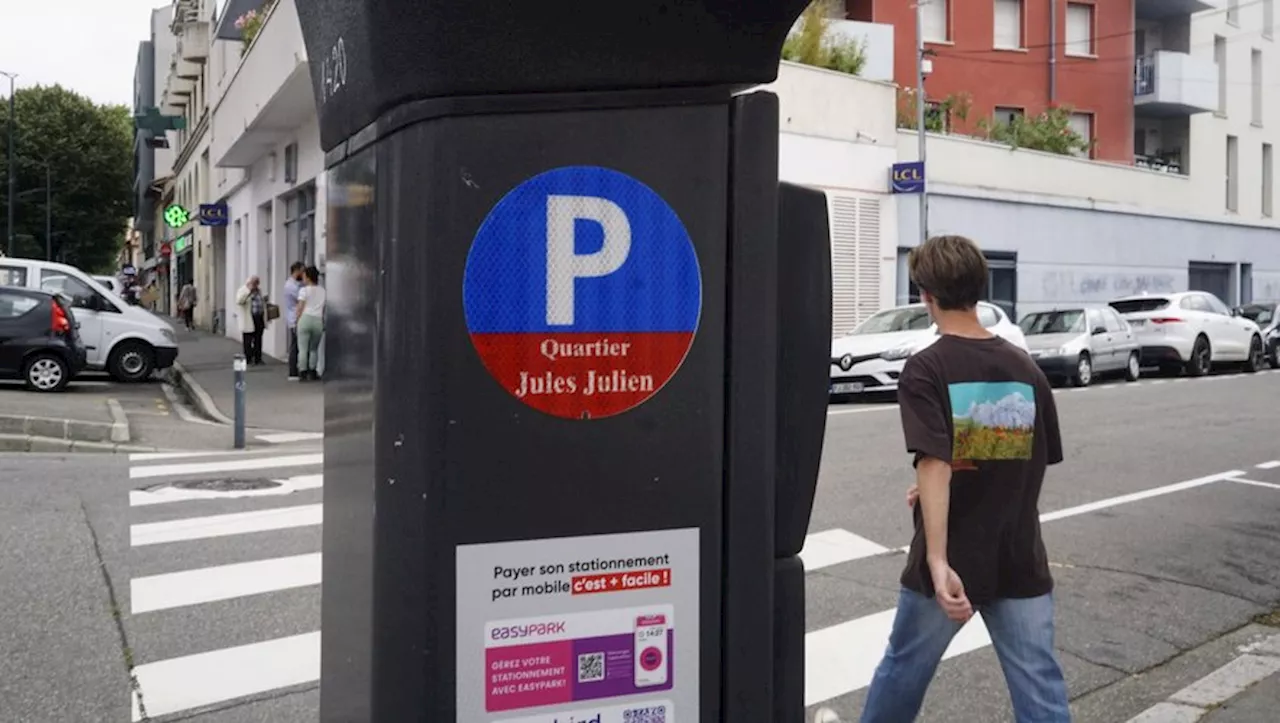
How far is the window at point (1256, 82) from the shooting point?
128 feet

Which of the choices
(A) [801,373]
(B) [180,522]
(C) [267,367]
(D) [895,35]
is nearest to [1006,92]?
(D) [895,35]

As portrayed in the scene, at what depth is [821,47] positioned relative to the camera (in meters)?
26.2

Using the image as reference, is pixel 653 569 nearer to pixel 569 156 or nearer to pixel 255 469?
pixel 569 156

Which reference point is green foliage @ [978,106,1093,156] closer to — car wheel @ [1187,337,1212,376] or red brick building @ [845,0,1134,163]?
red brick building @ [845,0,1134,163]

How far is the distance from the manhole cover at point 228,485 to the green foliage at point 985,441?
7.25m

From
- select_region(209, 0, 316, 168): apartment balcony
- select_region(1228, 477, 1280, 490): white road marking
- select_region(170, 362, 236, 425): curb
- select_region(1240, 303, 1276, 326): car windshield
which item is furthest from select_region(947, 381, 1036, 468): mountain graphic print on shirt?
select_region(1240, 303, 1276, 326): car windshield

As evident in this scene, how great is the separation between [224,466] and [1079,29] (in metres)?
29.5

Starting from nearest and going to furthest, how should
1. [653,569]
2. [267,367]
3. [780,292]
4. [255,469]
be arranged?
[653,569], [780,292], [255,469], [267,367]

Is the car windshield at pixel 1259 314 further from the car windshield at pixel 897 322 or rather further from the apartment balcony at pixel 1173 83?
the car windshield at pixel 897 322

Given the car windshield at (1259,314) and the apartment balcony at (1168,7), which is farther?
the apartment balcony at (1168,7)

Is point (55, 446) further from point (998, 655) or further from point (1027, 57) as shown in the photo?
point (1027, 57)

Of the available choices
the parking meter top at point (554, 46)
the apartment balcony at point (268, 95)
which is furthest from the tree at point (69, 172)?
the parking meter top at point (554, 46)

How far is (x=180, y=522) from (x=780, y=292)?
22.5 ft

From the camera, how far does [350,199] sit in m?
2.26
